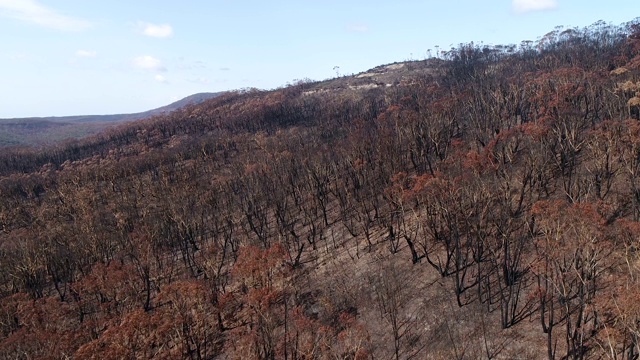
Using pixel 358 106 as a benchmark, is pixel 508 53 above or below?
above

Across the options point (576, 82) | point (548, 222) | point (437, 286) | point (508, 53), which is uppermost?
point (508, 53)

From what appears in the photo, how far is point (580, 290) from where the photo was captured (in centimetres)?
2578

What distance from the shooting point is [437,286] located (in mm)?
36906

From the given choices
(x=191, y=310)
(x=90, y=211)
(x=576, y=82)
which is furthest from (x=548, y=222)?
(x=90, y=211)

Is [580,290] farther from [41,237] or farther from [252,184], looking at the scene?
[41,237]

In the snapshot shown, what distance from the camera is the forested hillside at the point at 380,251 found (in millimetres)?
28812

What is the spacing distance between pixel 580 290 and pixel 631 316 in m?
5.96

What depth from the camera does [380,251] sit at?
46.0 meters

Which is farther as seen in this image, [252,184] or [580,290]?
[252,184]

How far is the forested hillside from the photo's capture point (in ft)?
94.5

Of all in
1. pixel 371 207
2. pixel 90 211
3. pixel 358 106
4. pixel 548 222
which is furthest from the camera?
pixel 358 106

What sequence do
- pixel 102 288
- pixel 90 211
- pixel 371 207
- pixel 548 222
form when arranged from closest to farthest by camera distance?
pixel 548 222 < pixel 102 288 < pixel 371 207 < pixel 90 211

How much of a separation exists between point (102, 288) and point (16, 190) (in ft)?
322

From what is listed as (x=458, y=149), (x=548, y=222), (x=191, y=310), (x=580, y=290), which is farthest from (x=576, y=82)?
(x=191, y=310)
